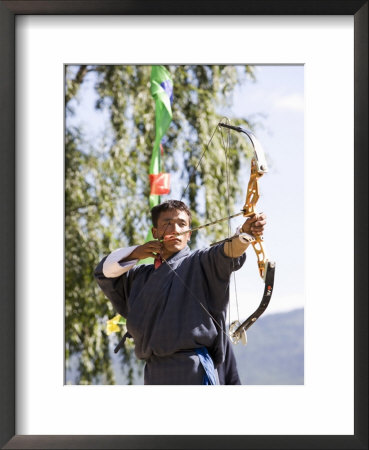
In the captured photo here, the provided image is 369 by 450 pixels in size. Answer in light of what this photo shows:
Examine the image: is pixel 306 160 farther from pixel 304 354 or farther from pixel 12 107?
pixel 12 107

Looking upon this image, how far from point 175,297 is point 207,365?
0.19m

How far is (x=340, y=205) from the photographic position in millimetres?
1970

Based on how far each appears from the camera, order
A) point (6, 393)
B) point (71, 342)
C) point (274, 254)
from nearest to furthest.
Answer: point (6, 393) < point (274, 254) < point (71, 342)

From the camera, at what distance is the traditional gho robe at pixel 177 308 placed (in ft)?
7.35

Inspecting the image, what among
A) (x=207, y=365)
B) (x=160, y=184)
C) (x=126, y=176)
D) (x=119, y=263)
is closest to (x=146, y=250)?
(x=119, y=263)

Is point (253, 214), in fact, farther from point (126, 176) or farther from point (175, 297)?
point (126, 176)

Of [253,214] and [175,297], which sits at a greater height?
[253,214]

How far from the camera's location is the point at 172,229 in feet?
7.73

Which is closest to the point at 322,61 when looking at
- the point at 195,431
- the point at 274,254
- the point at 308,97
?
the point at 308,97

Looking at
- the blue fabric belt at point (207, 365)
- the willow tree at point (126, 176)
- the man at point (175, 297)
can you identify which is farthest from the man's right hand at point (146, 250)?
the willow tree at point (126, 176)

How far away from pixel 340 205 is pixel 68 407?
2.26 ft

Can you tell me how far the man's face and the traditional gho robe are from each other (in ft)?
0.06

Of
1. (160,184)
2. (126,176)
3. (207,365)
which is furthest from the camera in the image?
(126,176)

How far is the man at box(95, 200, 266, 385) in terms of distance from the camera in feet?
7.34
